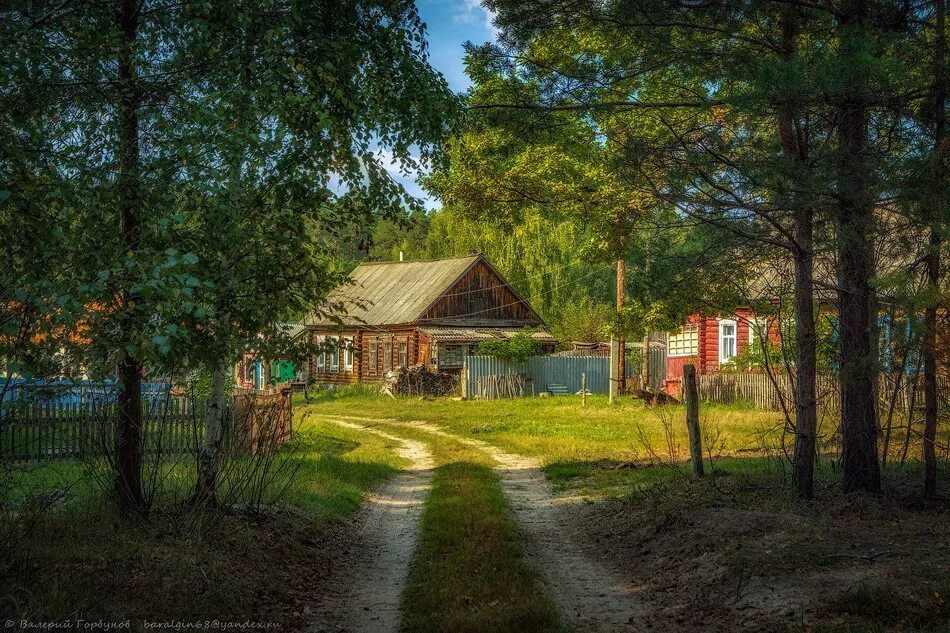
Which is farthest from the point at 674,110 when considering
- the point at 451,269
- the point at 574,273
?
the point at 574,273

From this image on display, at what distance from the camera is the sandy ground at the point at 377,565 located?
243 inches

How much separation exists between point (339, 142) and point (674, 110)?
5.84 meters

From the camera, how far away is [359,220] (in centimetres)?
768

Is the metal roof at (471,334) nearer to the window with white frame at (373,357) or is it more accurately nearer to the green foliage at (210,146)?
the window with white frame at (373,357)

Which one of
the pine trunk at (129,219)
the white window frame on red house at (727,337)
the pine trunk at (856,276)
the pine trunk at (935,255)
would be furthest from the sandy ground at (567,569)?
the white window frame on red house at (727,337)

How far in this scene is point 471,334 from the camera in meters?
36.6

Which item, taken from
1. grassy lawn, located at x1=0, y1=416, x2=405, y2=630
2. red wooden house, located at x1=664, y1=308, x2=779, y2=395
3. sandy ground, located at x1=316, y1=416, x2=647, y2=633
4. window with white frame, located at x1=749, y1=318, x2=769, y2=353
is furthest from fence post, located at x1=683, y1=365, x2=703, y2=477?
red wooden house, located at x1=664, y1=308, x2=779, y2=395

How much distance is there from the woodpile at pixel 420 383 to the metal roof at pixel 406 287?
3506 mm

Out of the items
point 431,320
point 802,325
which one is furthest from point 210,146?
point 431,320

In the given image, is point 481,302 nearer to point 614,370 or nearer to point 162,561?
point 614,370

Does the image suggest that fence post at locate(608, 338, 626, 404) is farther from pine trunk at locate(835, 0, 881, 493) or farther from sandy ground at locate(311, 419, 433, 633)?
pine trunk at locate(835, 0, 881, 493)

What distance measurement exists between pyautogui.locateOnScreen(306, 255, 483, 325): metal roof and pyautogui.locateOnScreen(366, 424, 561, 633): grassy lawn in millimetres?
25616

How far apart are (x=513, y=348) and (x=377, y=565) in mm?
25668

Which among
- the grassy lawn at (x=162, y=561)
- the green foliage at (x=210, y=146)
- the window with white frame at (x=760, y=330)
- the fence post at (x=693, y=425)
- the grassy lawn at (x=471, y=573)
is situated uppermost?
the green foliage at (x=210, y=146)
